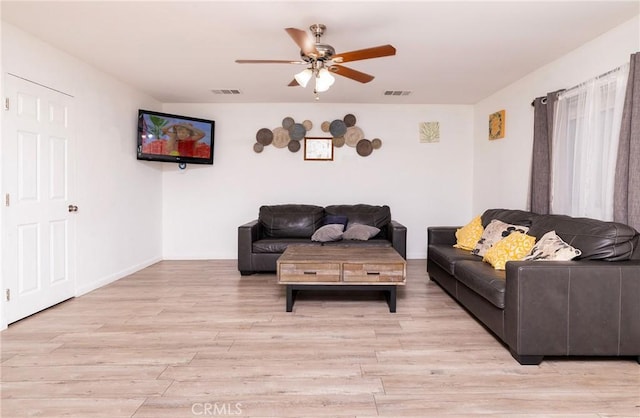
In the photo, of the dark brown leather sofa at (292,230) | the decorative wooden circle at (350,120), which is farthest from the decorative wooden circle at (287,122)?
the dark brown leather sofa at (292,230)

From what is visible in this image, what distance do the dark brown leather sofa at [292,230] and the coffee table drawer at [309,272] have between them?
1.33 metres

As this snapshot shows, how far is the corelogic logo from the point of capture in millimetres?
1784

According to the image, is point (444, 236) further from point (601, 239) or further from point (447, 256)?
point (601, 239)

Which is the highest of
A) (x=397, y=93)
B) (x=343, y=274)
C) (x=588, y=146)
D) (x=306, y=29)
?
(x=397, y=93)

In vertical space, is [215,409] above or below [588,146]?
below

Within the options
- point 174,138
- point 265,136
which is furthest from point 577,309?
point 174,138

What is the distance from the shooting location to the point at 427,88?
465cm

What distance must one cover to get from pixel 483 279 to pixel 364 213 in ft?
8.60

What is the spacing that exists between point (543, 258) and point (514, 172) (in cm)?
213

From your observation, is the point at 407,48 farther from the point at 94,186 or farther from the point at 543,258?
the point at 94,186

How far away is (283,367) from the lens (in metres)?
2.24

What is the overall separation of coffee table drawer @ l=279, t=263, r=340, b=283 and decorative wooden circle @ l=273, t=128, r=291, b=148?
2.79 m

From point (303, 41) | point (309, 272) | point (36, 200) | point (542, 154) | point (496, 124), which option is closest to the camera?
point (303, 41)

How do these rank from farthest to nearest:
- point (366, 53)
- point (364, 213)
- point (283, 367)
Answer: point (364, 213) → point (366, 53) → point (283, 367)
